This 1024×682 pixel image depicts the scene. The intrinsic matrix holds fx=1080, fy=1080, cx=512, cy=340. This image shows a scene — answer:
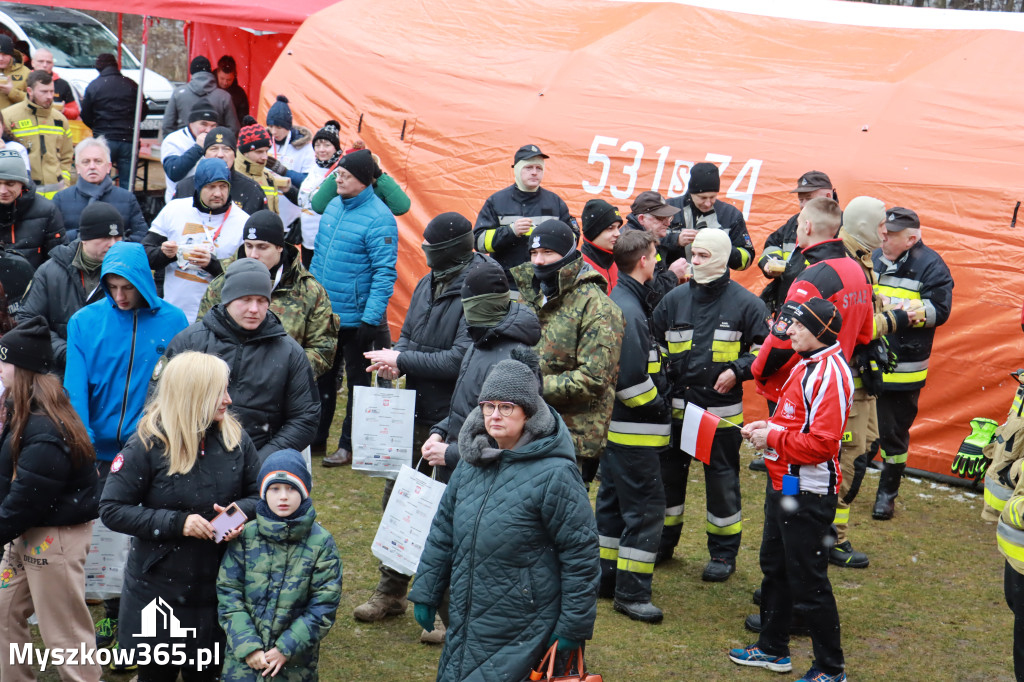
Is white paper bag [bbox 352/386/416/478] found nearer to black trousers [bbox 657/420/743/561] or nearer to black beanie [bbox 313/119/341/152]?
black trousers [bbox 657/420/743/561]

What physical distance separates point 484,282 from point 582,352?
731 mm

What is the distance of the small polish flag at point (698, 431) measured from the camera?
19.5 ft

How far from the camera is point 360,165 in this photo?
7695 millimetres

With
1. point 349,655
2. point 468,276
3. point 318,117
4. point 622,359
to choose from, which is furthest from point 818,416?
point 318,117

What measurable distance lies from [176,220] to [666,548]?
153 inches

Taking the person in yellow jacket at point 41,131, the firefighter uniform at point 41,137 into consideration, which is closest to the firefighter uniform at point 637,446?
the person in yellow jacket at point 41,131

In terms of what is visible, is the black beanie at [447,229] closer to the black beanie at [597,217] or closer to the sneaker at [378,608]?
the black beanie at [597,217]

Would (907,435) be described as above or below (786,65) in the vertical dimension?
below

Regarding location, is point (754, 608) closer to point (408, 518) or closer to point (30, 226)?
point (408, 518)

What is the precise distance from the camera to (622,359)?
5949 mm

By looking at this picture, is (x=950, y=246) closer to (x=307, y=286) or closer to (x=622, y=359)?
(x=622, y=359)

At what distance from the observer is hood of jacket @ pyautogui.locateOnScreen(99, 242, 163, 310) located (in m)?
5.21

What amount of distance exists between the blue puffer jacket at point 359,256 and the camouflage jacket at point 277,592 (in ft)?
12.2

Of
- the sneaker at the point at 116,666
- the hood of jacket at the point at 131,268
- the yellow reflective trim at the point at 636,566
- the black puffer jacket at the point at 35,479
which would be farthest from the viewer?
the yellow reflective trim at the point at 636,566
